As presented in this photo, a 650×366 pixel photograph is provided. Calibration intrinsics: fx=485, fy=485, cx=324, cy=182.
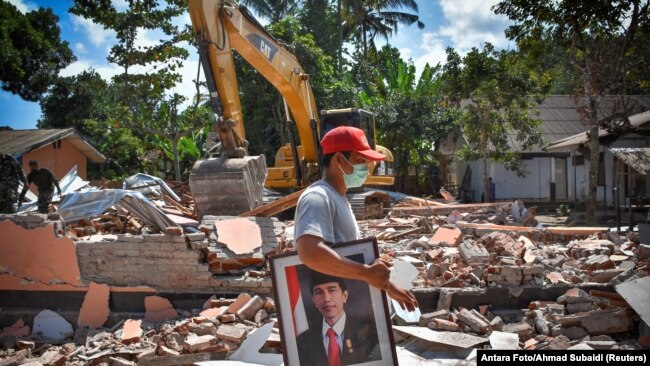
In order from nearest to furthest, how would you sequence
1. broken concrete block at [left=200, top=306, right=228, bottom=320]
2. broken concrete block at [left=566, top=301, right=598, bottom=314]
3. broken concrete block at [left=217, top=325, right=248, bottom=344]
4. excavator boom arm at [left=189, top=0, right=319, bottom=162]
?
broken concrete block at [left=217, top=325, right=248, bottom=344] < broken concrete block at [left=566, top=301, right=598, bottom=314] < broken concrete block at [left=200, top=306, right=228, bottom=320] < excavator boom arm at [left=189, top=0, right=319, bottom=162]

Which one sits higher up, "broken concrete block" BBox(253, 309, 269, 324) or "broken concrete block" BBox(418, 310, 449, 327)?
"broken concrete block" BBox(418, 310, 449, 327)

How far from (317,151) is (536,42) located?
6.69 m

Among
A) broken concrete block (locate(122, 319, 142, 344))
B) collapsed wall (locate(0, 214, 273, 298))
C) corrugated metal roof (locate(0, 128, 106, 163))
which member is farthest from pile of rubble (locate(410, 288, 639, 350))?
corrugated metal roof (locate(0, 128, 106, 163))

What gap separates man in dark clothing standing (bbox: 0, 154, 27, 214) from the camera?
30.2 feet

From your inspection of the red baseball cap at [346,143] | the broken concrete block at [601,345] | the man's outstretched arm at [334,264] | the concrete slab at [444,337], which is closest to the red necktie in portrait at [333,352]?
the man's outstretched arm at [334,264]

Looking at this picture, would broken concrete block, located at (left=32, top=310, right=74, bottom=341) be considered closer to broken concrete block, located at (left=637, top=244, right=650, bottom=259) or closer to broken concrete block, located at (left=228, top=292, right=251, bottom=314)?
broken concrete block, located at (left=228, top=292, right=251, bottom=314)

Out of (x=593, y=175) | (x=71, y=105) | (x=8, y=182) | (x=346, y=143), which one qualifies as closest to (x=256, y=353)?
(x=346, y=143)

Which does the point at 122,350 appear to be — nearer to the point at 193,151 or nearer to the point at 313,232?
the point at 313,232

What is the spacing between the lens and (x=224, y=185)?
8.03 m

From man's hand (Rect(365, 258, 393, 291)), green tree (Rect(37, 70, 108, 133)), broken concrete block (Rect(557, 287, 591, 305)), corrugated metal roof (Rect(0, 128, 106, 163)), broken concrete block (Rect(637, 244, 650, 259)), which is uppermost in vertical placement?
green tree (Rect(37, 70, 108, 133))

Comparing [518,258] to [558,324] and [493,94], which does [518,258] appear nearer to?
[558,324]

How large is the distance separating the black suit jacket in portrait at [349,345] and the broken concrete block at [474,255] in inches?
185

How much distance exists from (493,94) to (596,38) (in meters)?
3.80

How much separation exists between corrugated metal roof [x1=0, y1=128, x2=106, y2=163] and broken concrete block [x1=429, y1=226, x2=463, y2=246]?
15.0 m
